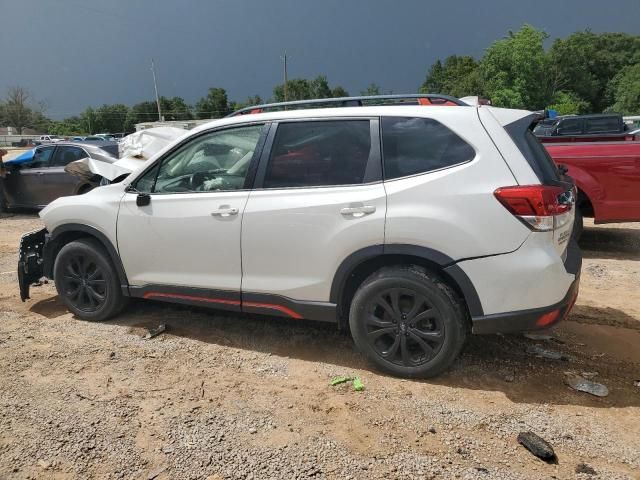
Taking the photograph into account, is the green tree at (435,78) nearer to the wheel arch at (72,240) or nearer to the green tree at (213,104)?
the green tree at (213,104)

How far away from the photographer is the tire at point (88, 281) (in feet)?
14.2

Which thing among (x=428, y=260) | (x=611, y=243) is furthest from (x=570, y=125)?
(x=428, y=260)

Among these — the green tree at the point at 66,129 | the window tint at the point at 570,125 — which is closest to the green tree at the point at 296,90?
the green tree at the point at 66,129

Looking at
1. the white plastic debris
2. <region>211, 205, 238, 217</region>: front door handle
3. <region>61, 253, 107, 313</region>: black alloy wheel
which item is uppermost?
<region>211, 205, 238, 217</region>: front door handle

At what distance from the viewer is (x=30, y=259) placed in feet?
15.4

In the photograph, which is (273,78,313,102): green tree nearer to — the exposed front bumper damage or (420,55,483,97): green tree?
(420,55,483,97): green tree

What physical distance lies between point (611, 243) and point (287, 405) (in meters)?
6.14

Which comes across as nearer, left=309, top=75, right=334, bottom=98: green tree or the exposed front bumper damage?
the exposed front bumper damage

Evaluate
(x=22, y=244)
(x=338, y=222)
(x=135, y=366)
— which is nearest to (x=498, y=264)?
(x=338, y=222)

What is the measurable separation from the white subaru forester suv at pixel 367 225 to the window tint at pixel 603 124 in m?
12.9

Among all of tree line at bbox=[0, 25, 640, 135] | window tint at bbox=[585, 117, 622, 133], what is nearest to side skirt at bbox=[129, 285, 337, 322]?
window tint at bbox=[585, 117, 622, 133]

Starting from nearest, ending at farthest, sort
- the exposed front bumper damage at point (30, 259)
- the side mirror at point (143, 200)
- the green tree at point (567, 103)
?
the side mirror at point (143, 200) → the exposed front bumper damage at point (30, 259) → the green tree at point (567, 103)

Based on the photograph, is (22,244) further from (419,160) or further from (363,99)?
(419,160)

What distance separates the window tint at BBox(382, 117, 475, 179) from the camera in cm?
313
